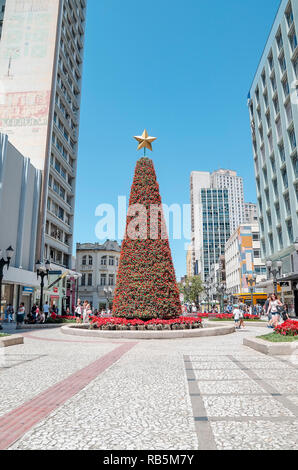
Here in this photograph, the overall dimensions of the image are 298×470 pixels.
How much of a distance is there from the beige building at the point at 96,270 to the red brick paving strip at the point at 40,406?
179ft

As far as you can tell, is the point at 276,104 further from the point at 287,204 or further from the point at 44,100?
the point at 44,100

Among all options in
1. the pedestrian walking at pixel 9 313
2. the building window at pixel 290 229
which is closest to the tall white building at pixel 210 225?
the building window at pixel 290 229

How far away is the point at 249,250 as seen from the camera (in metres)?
60.4

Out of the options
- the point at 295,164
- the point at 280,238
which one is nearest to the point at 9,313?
the point at 280,238

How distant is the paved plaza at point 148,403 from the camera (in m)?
3.14

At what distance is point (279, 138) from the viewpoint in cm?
3481

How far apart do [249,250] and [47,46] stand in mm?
46471

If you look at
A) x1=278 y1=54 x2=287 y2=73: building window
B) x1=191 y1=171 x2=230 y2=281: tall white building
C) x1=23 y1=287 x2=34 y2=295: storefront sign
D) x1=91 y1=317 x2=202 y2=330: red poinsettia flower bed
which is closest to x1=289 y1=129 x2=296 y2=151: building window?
x1=278 y1=54 x2=287 y2=73: building window

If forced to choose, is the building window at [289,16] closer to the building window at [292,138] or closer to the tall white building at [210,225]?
the building window at [292,138]

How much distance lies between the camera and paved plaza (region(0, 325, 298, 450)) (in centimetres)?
314

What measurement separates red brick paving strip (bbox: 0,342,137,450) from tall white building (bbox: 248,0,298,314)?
26748 mm

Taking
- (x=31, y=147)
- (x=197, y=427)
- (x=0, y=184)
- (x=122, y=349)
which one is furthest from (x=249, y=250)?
(x=197, y=427)
